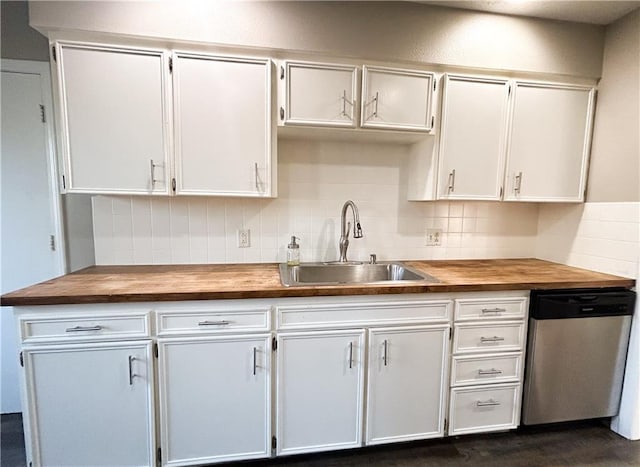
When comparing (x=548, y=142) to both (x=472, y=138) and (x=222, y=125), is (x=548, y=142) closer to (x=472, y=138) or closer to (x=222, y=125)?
(x=472, y=138)

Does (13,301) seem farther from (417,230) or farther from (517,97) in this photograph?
(517,97)

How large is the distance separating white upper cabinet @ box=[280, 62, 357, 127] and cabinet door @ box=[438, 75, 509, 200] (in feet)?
1.98

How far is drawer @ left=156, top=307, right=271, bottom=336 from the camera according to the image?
4.73 ft

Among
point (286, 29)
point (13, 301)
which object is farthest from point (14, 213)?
point (286, 29)

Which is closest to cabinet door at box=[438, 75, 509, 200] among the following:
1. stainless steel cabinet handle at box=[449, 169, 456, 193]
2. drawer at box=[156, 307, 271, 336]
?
stainless steel cabinet handle at box=[449, 169, 456, 193]

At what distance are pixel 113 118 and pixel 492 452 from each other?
2765 millimetres

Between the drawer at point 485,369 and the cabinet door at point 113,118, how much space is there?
1.95 metres

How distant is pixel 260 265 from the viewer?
2.04m

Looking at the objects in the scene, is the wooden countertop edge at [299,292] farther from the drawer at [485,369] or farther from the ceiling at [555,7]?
the ceiling at [555,7]

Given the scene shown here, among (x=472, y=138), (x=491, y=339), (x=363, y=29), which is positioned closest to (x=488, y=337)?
(x=491, y=339)

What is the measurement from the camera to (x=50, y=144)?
1.90 metres

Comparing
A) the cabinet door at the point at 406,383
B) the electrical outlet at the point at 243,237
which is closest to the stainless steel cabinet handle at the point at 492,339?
the cabinet door at the point at 406,383

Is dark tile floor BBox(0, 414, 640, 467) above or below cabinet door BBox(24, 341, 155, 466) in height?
below

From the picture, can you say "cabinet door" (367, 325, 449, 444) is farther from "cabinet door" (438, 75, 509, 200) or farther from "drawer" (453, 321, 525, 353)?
"cabinet door" (438, 75, 509, 200)
